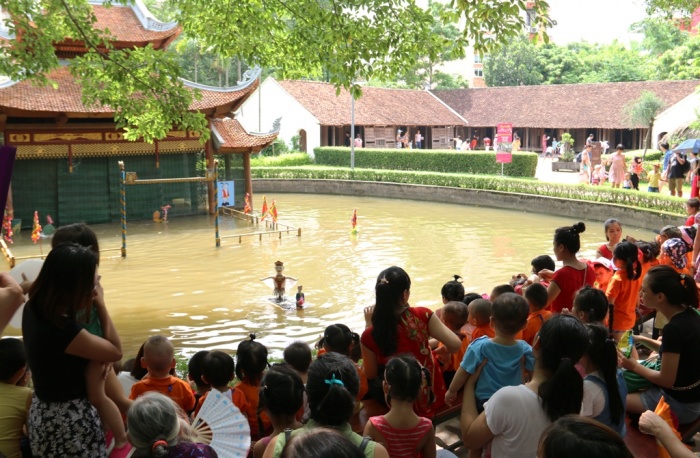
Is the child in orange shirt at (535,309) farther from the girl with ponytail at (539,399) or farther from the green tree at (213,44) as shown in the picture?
the green tree at (213,44)

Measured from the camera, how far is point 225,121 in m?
25.9

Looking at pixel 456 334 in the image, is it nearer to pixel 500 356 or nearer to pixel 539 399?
pixel 500 356

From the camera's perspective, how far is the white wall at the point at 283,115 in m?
41.5

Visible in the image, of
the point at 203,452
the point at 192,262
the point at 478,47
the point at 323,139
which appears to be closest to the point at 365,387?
the point at 203,452

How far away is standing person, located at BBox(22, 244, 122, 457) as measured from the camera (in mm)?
3199

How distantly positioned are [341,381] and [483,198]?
983 inches

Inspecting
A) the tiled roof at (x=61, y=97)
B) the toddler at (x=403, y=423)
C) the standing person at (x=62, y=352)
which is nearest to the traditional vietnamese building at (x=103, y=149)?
the tiled roof at (x=61, y=97)

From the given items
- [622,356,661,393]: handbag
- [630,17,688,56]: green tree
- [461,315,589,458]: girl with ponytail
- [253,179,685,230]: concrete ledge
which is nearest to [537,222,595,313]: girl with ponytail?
[622,356,661,393]: handbag

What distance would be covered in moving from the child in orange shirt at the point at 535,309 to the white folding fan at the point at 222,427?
2.73 meters

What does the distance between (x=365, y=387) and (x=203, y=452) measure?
1.78m

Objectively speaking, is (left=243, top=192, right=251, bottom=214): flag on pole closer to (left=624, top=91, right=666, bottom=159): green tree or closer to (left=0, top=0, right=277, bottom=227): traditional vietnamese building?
(left=0, top=0, right=277, bottom=227): traditional vietnamese building

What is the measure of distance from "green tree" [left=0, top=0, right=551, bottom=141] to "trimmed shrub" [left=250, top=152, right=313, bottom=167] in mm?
24733

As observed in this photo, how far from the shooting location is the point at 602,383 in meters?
3.69

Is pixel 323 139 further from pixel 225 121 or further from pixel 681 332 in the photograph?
pixel 681 332
